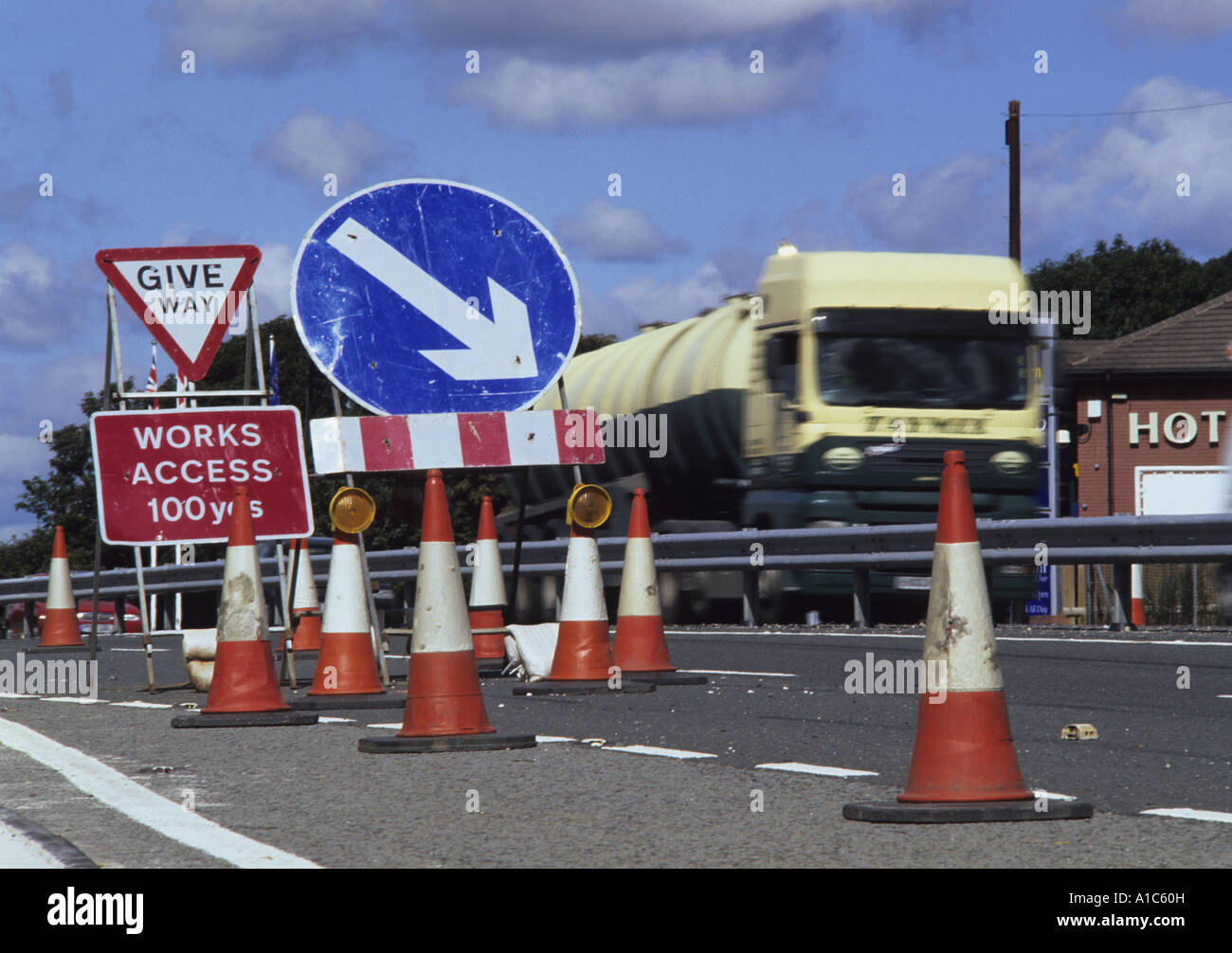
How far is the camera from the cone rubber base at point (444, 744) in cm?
810

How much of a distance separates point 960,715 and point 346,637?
5.27m

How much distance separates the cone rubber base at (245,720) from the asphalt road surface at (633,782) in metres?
0.13

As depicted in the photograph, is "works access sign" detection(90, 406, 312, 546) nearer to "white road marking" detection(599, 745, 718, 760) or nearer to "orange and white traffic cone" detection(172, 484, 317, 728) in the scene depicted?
"orange and white traffic cone" detection(172, 484, 317, 728)

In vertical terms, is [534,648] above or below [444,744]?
above

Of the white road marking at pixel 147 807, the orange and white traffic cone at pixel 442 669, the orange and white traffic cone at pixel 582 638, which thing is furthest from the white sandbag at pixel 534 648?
the white road marking at pixel 147 807

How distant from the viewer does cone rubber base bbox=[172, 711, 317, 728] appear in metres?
9.40

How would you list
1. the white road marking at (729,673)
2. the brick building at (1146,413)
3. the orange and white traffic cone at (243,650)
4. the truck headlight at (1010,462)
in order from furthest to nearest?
the brick building at (1146,413) < the truck headlight at (1010,462) < the white road marking at (729,673) < the orange and white traffic cone at (243,650)

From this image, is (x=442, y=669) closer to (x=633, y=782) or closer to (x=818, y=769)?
(x=633, y=782)

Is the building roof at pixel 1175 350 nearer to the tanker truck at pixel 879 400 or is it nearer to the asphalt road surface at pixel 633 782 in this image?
the tanker truck at pixel 879 400

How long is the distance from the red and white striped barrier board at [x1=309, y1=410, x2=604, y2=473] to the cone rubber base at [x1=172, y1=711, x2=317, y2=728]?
1.43 meters

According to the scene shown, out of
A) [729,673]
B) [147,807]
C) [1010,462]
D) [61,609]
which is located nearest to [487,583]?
[729,673]

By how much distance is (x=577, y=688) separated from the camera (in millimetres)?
10734

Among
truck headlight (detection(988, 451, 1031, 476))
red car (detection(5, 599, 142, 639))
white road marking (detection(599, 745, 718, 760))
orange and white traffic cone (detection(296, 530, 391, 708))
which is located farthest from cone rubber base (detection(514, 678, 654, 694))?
red car (detection(5, 599, 142, 639))
